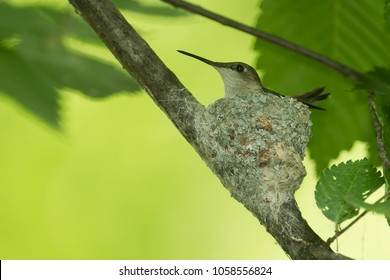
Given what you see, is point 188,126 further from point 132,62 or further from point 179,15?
point 179,15

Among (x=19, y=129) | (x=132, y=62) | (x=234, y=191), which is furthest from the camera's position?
(x=19, y=129)

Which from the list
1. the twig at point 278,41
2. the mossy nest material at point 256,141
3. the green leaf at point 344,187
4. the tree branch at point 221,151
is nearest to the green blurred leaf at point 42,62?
the tree branch at point 221,151

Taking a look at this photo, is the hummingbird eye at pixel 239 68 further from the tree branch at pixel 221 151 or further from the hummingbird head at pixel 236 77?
the tree branch at pixel 221 151

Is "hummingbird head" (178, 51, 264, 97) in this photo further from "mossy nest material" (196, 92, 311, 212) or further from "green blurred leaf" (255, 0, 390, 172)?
"green blurred leaf" (255, 0, 390, 172)

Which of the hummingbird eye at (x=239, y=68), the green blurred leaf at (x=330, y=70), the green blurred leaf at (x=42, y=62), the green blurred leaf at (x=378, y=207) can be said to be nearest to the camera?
the green blurred leaf at (x=378, y=207)

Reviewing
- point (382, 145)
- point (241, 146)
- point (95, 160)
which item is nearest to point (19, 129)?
point (95, 160)

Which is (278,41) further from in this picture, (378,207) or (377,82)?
(378,207)

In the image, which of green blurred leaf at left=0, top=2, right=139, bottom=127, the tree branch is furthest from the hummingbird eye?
green blurred leaf at left=0, top=2, right=139, bottom=127
